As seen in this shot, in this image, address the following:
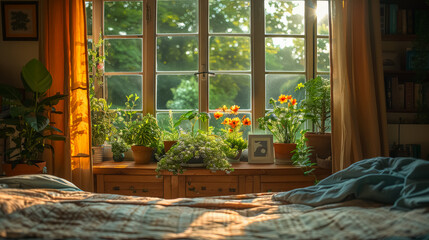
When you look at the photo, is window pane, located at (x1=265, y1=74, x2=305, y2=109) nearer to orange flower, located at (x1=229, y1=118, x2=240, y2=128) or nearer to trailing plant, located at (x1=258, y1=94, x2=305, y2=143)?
trailing plant, located at (x1=258, y1=94, x2=305, y2=143)

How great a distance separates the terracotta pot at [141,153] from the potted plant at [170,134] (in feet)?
0.48

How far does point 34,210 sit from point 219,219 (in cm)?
67

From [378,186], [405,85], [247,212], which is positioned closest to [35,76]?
[247,212]

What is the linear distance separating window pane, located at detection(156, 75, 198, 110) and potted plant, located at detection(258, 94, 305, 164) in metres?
0.69

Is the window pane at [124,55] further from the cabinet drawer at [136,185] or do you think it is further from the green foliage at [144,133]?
the cabinet drawer at [136,185]

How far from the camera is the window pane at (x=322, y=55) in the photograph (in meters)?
3.33

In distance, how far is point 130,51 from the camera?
3355 millimetres

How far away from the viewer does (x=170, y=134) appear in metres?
3.14

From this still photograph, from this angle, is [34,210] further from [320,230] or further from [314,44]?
[314,44]

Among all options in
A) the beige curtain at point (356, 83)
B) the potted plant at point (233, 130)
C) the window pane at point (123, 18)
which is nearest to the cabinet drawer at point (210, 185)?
the potted plant at point (233, 130)

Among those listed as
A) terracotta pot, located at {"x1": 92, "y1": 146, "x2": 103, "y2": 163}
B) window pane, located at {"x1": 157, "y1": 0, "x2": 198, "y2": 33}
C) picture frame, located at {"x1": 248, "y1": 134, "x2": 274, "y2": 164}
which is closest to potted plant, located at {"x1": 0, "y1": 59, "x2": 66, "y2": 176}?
terracotta pot, located at {"x1": 92, "y1": 146, "x2": 103, "y2": 163}

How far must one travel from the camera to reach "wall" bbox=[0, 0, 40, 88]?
9.93ft

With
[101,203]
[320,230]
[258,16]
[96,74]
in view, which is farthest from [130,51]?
[320,230]

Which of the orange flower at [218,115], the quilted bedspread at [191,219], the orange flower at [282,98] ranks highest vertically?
the orange flower at [282,98]
